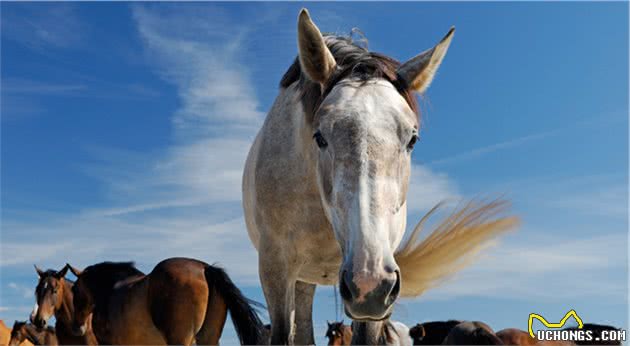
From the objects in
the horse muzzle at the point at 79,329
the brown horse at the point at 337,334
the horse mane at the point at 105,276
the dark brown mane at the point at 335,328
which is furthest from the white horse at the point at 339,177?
the brown horse at the point at 337,334

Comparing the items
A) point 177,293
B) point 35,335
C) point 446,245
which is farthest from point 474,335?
point 35,335

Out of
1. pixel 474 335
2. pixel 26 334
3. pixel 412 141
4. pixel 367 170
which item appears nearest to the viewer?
pixel 367 170

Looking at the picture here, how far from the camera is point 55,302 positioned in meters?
11.6

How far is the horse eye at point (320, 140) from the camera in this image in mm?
3468

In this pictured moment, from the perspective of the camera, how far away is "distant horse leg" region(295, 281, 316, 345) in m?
5.19

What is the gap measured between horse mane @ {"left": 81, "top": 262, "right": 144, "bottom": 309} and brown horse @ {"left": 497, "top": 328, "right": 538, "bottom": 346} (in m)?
5.65

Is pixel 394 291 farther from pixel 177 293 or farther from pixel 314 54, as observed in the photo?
pixel 177 293

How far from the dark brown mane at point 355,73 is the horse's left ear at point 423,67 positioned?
67 mm

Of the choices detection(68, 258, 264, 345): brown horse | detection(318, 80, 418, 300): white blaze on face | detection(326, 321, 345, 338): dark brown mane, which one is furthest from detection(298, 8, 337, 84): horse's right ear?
detection(326, 321, 345, 338): dark brown mane

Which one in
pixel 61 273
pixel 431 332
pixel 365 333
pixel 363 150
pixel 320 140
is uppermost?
pixel 61 273

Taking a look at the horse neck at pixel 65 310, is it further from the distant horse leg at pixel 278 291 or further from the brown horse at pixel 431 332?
the distant horse leg at pixel 278 291

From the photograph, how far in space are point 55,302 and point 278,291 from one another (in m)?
9.12

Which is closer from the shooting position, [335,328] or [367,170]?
[367,170]

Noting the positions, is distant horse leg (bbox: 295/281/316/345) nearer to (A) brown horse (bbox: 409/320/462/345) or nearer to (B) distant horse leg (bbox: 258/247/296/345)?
(B) distant horse leg (bbox: 258/247/296/345)
